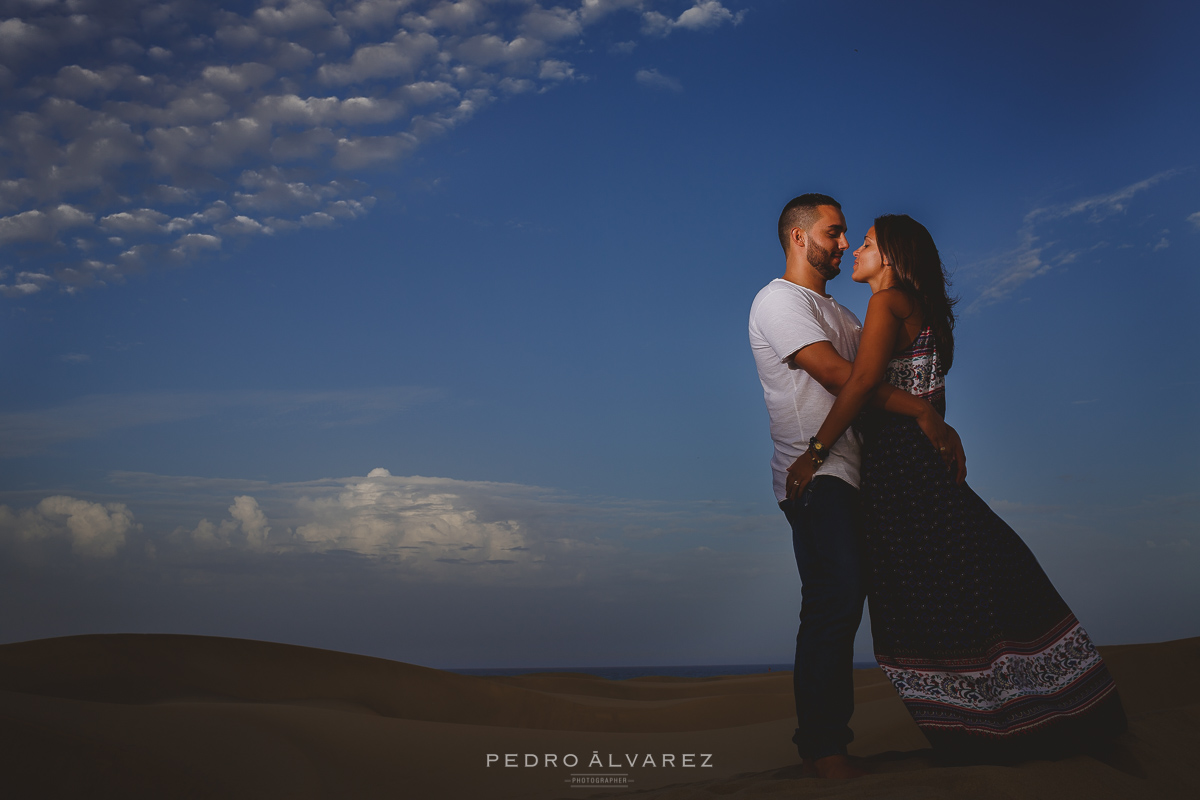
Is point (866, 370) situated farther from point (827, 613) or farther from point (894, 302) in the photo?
point (827, 613)

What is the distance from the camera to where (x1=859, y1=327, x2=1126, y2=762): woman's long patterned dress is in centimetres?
209

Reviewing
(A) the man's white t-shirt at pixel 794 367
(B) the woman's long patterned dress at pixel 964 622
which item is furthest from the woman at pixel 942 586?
(A) the man's white t-shirt at pixel 794 367

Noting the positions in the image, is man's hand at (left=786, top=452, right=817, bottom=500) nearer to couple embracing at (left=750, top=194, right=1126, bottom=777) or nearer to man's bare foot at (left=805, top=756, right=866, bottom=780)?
couple embracing at (left=750, top=194, right=1126, bottom=777)

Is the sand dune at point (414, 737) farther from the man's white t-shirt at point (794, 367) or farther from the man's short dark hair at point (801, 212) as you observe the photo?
the man's short dark hair at point (801, 212)

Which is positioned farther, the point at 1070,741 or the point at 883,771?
the point at 883,771

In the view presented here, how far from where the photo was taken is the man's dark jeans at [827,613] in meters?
2.27

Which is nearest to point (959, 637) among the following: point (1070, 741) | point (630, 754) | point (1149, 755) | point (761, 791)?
point (1070, 741)

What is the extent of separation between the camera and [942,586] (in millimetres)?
2271

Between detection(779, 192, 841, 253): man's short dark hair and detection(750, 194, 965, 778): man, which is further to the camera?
detection(779, 192, 841, 253): man's short dark hair

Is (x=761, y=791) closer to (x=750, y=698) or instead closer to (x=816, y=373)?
(x=816, y=373)

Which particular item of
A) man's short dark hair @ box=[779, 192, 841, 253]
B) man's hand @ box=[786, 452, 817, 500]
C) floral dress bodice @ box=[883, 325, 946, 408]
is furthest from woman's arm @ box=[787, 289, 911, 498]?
man's short dark hair @ box=[779, 192, 841, 253]

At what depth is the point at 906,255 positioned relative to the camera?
2.59 metres

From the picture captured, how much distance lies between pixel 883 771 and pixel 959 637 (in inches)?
19.4

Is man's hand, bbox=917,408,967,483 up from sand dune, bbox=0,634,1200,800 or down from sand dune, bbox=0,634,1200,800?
up
